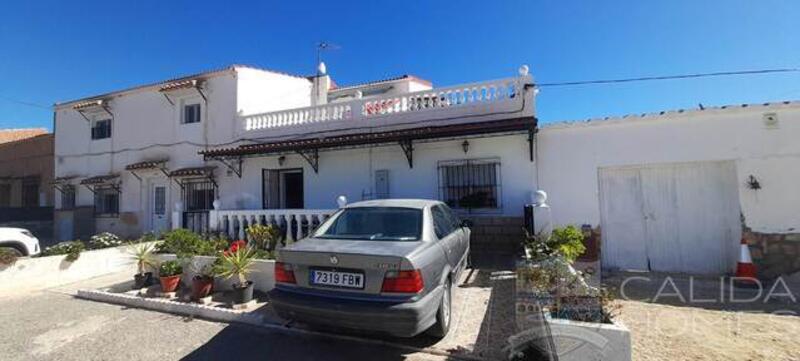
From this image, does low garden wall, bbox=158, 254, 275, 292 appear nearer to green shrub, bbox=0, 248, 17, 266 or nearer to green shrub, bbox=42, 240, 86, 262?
green shrub, bbox=42, 240, 86, 262

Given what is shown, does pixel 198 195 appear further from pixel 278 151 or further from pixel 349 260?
pixel 349 260

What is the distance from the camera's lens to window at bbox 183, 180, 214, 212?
41.8ft

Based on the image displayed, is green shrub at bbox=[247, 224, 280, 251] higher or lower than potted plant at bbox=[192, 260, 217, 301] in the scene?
higher

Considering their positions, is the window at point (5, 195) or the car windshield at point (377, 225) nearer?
the car windshield at point (377, 225)

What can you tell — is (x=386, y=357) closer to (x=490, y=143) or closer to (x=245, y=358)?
(x=245, y=358)

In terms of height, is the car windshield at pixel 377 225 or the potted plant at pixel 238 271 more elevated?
the car windshield at pixel 377 225

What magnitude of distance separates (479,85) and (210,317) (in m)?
7.46

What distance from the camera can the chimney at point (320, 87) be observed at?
1527 centimetres

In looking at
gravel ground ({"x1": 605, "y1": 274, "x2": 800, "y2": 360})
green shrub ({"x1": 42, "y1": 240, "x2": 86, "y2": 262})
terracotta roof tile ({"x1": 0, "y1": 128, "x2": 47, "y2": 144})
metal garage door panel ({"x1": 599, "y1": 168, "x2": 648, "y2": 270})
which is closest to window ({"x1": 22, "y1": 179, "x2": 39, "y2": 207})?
terracotta roof tile ({"x1": 0, "y1": 128, "x2": 47, "y2": 144})

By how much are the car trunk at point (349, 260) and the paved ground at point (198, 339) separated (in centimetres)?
84

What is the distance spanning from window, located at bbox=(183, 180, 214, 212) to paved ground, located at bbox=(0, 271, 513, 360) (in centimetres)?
702

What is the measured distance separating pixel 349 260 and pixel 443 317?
1.30 meters

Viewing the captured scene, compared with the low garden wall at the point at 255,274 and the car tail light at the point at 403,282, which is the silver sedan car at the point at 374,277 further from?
the low garden wall at the point at 255,274

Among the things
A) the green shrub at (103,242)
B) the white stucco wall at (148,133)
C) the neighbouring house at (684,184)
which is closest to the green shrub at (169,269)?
the green shrub at (103,242)
